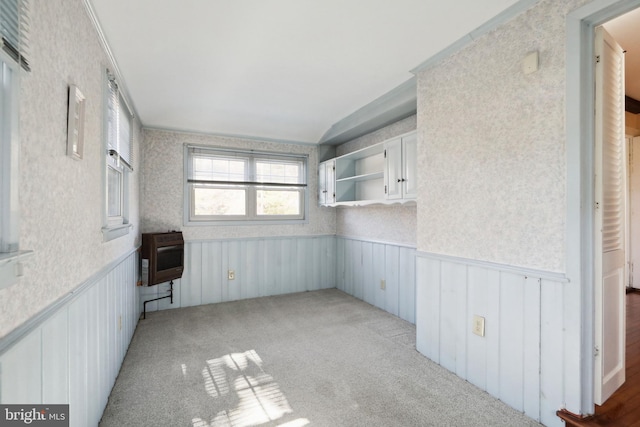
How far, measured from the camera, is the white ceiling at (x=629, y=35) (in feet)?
6.67

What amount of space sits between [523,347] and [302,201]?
135 inches

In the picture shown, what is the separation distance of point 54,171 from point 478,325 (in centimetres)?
254

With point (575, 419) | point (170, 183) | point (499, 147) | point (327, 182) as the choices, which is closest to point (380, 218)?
point (327, 182)

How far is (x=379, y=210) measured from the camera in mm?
3986

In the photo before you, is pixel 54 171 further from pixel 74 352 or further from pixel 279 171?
pixel 279 171

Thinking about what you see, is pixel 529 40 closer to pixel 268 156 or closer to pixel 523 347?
pixel 523 347

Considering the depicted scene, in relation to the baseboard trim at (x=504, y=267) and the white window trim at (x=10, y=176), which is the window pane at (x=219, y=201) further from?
the white window trim at (x=10, y=176)

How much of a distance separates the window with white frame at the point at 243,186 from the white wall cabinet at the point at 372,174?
0.41 meters

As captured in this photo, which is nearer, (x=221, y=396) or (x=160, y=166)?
(x=221, y=396)

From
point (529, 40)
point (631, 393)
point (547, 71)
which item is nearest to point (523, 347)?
point (631, 393)

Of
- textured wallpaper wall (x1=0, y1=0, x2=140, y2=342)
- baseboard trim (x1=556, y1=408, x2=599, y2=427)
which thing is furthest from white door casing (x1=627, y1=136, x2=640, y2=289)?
textured wallpaper wall (x1=0, y1=0, x2=140, y2=342)

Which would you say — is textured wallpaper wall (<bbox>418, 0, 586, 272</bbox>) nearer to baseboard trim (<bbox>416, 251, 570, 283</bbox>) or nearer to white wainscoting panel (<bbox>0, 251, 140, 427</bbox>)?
baseboard trim (<bbox>416, 251, 570, 283</bbox>)

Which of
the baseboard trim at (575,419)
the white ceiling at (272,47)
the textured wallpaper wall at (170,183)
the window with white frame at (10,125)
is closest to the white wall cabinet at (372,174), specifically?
the white ceiling at (272,47)

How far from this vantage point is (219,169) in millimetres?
4281
